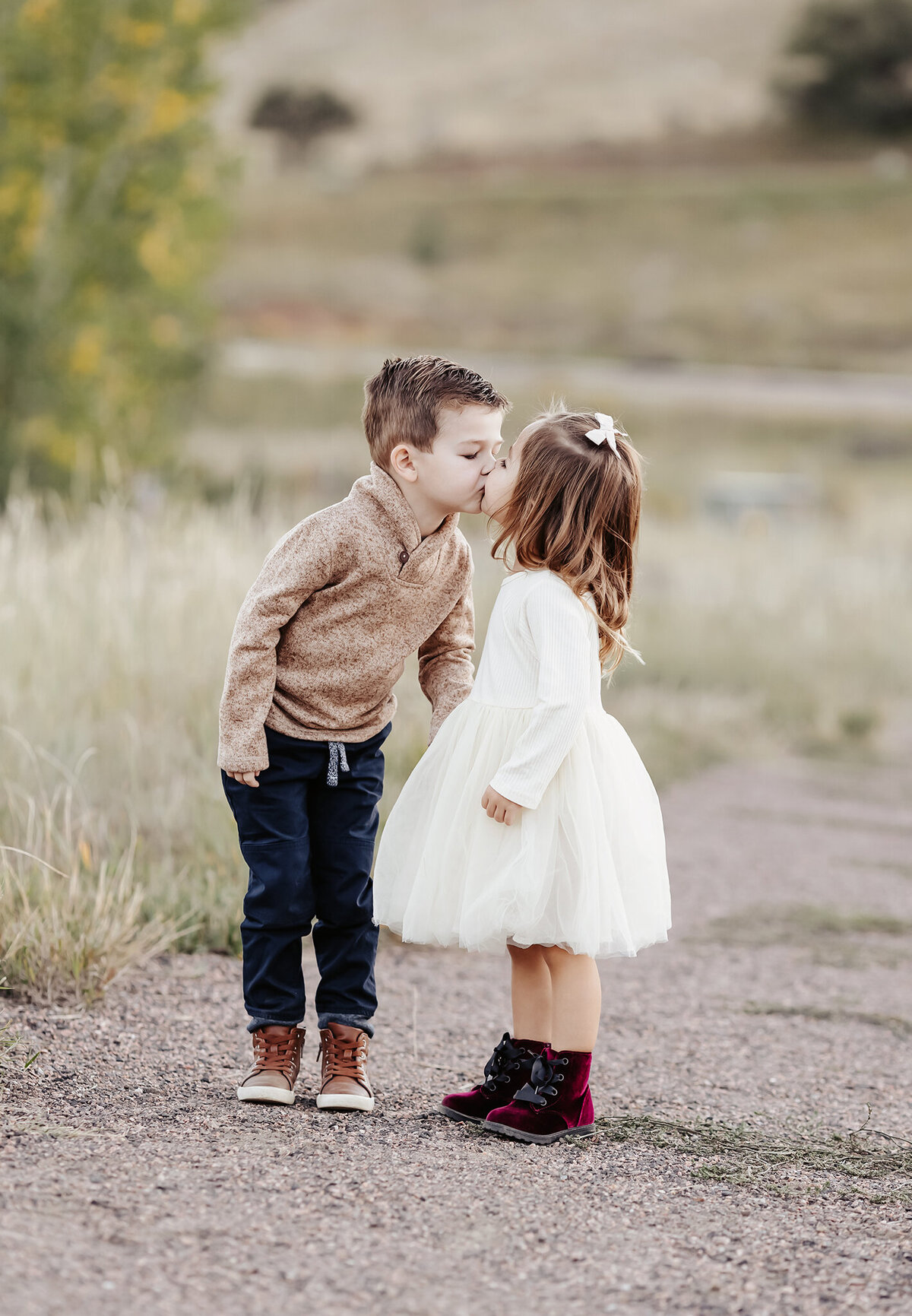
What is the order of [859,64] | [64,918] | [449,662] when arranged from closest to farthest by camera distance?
[449,662] < [64,918] < [859,64]

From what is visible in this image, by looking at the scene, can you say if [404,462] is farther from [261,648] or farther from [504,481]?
[261,648]

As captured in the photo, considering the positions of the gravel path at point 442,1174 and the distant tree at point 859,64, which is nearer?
the gravel path at point 442,1174

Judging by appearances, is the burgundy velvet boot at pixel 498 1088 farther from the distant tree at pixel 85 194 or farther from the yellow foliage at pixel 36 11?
the yellow foliage at pixel 36 11

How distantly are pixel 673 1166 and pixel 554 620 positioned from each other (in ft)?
3.30

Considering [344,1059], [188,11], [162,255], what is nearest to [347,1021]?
[344,1059]

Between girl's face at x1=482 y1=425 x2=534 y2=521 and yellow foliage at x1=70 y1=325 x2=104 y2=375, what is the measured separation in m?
7.97

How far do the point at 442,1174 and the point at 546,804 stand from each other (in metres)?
0.67

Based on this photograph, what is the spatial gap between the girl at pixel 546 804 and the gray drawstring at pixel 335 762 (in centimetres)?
13

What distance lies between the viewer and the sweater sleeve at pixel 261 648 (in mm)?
2857

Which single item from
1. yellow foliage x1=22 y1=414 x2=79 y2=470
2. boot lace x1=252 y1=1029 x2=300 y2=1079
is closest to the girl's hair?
boot lace x1=252 y1=1029 x2=300 y2=1079

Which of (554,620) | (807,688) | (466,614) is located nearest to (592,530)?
(554,620)

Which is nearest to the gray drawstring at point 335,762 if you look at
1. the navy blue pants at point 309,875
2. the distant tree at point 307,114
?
the navy blue pants at point 309,875

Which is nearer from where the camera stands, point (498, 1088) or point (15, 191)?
point (498, 1088)

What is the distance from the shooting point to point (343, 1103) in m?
2.87
